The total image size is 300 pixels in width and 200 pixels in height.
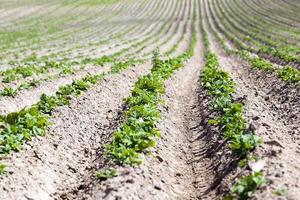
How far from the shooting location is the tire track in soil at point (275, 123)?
745cm

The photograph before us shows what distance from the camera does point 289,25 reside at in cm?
4566

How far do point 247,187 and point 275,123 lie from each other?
17.1 ft

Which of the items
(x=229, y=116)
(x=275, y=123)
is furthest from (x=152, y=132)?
(x=275, y=123)

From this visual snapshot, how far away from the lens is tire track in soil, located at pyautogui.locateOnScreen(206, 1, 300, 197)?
293 inches

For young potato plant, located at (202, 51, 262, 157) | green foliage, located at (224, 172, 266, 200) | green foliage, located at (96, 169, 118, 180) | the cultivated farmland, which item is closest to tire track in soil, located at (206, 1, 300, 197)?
the cultivated farmland

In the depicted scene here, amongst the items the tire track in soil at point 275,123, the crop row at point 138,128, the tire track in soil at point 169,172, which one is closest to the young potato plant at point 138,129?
the crop row at point 138,128

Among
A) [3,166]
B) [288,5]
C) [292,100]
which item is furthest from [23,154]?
[288,5]

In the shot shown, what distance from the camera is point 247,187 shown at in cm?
732

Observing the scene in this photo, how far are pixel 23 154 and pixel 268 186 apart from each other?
5.24m

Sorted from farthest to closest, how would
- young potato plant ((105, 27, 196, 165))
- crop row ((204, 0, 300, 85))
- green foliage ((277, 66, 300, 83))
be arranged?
1. crop row ((204, 0, 300, 85))
2. green foliage ((277, 66, 300, 83))
3. young potato plant ((105, 27, 196, 165))

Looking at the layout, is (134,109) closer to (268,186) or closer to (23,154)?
(23,154)

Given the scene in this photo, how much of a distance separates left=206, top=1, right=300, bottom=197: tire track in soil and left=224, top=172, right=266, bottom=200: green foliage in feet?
0.45

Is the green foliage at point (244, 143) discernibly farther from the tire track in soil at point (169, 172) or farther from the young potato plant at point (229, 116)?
the tire track in soil at point (169, 172)

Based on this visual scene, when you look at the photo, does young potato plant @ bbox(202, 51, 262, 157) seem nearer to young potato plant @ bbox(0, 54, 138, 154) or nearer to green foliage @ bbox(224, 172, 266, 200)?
green foliage @ bbox(224, 172, 266, 200)
